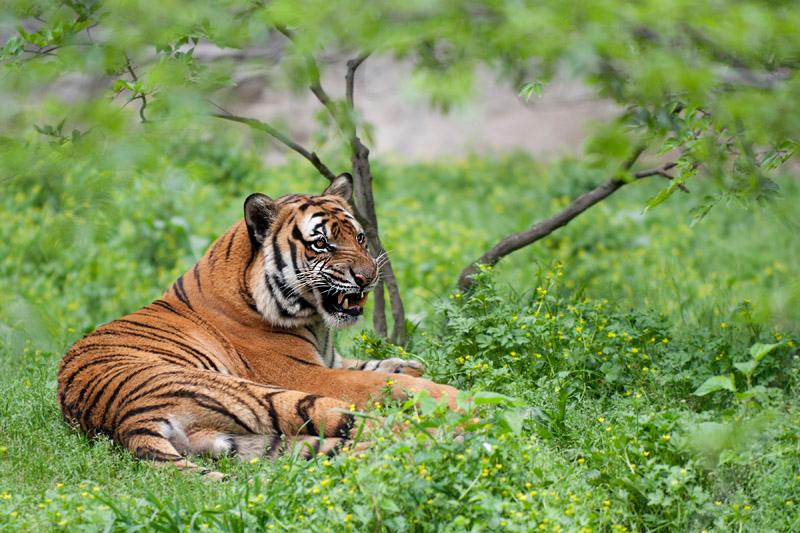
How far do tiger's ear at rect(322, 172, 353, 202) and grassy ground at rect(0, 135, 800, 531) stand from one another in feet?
2.31

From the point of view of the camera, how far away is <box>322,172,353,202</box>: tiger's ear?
16.2 feet

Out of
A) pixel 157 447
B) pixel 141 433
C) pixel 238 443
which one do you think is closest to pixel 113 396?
pixel 141 433

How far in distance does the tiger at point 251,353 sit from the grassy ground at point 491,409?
0.60ft

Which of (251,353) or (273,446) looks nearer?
(273,446)

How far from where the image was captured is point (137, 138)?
2.97m

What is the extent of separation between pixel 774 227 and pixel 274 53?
20.2ft

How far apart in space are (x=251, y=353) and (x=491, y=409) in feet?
4.07

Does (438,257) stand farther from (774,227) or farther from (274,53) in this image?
(274,53)

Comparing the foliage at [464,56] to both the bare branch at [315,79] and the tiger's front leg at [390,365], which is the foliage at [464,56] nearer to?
the bare branch at [315,79]

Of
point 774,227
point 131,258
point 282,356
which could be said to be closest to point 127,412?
point 282,356

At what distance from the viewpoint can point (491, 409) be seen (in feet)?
12.4

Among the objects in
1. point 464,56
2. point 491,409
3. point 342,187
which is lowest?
point 491,409

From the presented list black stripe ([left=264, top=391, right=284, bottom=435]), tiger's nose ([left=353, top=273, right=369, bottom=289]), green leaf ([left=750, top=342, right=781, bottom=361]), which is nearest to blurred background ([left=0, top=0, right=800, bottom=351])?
green leaf ([left=750, top=342, right=781, bottom=361])

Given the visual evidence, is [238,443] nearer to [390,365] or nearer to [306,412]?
[306,412]
